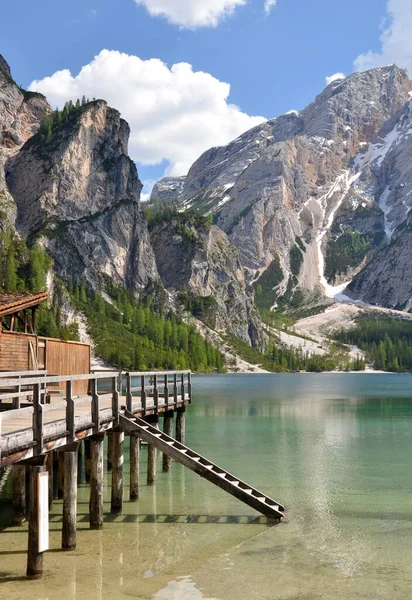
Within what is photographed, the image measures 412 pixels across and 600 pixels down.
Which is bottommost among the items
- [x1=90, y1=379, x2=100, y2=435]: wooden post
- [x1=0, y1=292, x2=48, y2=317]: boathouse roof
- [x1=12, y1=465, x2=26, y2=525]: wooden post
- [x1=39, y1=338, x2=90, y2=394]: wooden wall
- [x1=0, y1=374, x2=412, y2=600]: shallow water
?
[x1=0, y1=374, x2=412, y2=600]: shallow water

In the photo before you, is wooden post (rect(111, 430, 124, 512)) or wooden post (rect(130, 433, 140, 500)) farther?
wooden post (rect(130, 433, 140, 500))

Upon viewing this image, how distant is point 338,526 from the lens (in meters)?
22.4

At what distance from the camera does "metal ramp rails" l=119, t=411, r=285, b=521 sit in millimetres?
21781

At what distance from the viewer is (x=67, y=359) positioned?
109ft

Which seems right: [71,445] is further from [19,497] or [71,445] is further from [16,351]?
[16,351]

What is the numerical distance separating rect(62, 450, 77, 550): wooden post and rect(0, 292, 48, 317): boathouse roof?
13286mm

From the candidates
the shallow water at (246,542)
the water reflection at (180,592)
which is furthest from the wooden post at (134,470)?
the water reflection at (180,592)

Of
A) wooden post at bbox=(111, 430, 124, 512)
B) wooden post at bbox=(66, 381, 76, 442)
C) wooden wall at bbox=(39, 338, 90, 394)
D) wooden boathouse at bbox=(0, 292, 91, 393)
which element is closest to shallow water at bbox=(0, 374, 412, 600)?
wooden post at bbox=(111, 430, 124, 512)

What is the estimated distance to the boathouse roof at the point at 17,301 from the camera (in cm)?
2958

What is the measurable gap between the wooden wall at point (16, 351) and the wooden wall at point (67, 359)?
3.58 feet

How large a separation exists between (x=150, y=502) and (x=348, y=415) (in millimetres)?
47854

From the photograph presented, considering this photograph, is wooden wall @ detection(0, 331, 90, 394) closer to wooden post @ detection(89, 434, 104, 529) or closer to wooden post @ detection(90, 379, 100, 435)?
wooden post @ detection(89, 434, 104, 529)

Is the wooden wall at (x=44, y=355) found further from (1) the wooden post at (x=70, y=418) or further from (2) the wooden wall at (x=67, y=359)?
(1) the wooden post at (x=70, y=418)

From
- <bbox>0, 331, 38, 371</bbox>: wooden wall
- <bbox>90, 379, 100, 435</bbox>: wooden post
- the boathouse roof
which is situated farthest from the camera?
the boathouse roof
